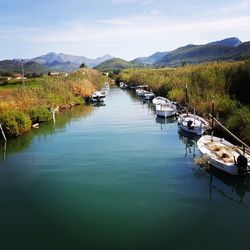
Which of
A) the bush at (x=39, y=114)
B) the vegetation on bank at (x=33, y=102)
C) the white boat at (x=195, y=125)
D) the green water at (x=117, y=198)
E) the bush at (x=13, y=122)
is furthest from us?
the bush at (x=39, y=114)

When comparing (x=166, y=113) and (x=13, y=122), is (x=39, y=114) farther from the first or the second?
(x=166, y=113)

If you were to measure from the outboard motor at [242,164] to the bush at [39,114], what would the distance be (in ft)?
96.5

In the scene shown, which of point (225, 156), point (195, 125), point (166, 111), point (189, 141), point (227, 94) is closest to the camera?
point (225, 156)

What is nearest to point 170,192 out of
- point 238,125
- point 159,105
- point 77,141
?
point 238,125

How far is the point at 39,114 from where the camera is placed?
4475 cm

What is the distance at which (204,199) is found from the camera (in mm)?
19297

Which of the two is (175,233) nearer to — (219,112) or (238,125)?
(238,125)

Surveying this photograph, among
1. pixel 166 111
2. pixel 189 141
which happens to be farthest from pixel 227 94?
pixel 166 111

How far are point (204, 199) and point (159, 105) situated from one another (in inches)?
1215

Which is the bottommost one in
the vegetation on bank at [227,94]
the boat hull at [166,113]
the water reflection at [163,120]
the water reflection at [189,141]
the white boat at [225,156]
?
the water reflection at [163,120]

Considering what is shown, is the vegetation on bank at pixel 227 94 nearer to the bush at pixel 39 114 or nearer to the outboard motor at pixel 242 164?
the outboard motor at pixel 242 164

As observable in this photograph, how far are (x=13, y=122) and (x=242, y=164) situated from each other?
2449cm

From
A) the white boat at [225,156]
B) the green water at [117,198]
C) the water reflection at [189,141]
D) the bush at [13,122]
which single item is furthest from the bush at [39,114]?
the white boat at [225,156]

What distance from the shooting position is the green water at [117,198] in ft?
50.3
